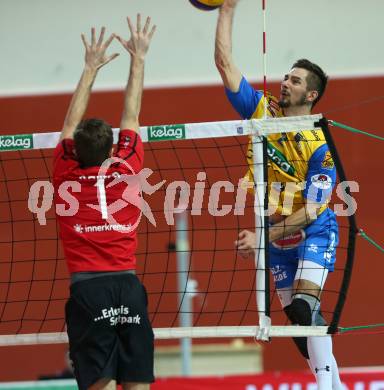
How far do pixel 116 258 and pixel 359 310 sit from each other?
324 inches

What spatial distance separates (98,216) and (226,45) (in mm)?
2056

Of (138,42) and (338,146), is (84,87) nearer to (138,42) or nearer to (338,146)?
(138,42)

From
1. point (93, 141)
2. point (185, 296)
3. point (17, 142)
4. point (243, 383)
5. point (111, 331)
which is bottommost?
point (243, 383)

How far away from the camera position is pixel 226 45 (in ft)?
25.5

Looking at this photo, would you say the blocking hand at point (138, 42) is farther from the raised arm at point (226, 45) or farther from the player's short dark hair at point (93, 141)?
the raised arm at point (226, 45)

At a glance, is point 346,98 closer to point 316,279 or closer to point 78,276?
point 316,279

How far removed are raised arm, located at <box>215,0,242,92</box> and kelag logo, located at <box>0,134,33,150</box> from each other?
1635 mm

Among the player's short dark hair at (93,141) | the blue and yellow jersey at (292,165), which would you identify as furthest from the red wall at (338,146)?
the player's short dark hair at (93,141)

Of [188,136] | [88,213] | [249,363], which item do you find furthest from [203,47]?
[88,213]

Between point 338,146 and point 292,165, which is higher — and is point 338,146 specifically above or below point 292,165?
below

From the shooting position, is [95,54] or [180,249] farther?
[180,249]

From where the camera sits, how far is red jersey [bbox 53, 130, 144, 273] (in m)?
6.44

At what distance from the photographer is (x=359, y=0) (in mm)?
16094

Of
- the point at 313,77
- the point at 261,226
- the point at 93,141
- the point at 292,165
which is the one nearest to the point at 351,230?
the point at 261,226
